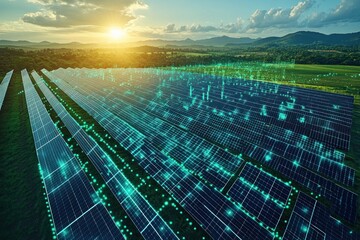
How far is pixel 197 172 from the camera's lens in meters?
13.2

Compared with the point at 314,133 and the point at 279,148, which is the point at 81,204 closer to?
the point at 279,148

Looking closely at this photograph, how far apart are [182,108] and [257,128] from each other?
9.02 m

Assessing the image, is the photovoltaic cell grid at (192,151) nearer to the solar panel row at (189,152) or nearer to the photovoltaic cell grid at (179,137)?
the solar panel row at (189,152)

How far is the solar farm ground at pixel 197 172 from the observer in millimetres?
9906

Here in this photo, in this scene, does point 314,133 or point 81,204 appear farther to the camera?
point 314,133

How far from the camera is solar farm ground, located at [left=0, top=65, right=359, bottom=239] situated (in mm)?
9906

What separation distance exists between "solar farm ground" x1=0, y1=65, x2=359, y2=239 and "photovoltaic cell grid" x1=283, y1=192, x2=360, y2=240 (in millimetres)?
44

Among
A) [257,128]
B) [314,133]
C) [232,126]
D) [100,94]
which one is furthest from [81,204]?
[100,94]

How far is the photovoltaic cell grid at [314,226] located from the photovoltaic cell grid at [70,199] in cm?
778

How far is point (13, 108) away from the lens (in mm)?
29578

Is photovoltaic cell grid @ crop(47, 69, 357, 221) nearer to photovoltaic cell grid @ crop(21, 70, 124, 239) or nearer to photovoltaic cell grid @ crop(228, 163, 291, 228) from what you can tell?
photovoltaic cell grid @ crop(228, 163, 291, 228)

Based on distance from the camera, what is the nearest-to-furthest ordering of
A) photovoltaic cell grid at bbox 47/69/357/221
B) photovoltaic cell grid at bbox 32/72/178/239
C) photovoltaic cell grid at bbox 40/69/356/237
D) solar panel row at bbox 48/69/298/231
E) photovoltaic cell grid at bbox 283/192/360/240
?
photovoltaic cell grid at bbox 283/192/360/240
photovoltaic cell grid at bbox 32/72/178/239
solar panel row at bbox 48/69/298/231
photovoltaic cell grid at bbox 40/69/356/237
photovoltaic cell grid at bbox 47/69/357/221

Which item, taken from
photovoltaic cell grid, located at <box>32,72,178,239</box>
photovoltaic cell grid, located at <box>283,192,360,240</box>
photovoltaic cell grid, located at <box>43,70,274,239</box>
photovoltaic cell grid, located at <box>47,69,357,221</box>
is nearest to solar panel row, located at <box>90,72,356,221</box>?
photovoltaic cell grid, located at <box>47,69,357,221</box>

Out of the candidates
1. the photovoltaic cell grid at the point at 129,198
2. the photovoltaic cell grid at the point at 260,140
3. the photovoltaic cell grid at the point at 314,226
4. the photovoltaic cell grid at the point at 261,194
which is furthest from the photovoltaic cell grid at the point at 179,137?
the photovoltaic cell grid at the point at 129,198
